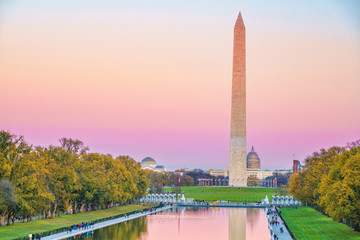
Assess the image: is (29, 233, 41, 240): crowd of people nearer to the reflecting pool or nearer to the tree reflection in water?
the tree reflection in water

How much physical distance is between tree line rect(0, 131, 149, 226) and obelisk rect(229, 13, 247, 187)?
27703mm

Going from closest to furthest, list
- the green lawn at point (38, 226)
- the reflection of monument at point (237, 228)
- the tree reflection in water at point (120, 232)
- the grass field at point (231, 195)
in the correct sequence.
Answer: the tree reflection in water at point (120, 232) < the green lawn at point (38, 226) < the reflection of monument at point (237, 228) < the grass field at point (231, 195)

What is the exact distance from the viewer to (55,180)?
193 feet

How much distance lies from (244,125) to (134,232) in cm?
6772

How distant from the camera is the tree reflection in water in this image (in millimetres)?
41812

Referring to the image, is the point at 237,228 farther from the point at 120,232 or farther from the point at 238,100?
the point at 238,100

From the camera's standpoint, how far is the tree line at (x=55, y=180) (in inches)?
1855

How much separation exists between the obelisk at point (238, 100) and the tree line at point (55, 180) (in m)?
27.7

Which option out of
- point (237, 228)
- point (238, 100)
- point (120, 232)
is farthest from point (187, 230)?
point (238, 100)

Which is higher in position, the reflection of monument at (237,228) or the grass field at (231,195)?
the grass field at (231,195)

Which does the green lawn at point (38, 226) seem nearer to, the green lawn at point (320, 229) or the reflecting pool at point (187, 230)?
the reflecting pool at point (187, 230)

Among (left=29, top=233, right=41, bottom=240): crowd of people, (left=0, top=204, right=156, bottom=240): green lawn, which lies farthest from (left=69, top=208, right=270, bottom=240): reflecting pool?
(left=0, top=204, right=156, bottom=240): green lawn

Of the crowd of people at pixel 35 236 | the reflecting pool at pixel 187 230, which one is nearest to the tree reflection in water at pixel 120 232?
the reflecting pool at pixel 187 230

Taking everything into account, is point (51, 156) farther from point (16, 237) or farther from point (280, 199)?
point (280, 199)
